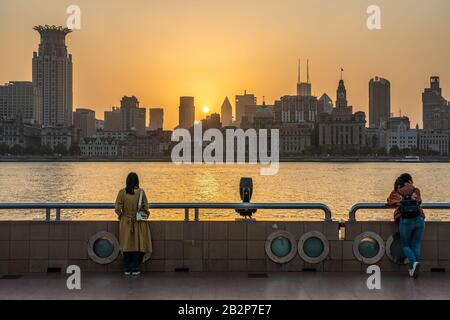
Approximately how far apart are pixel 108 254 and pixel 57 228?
0.91 metres

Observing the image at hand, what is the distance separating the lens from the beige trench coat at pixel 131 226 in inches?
351

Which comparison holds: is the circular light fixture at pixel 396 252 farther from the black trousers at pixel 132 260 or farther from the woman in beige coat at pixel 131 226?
the black trousers at pixel 132 260

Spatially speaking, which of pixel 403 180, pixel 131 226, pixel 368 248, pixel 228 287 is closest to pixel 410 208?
pixel 403 180

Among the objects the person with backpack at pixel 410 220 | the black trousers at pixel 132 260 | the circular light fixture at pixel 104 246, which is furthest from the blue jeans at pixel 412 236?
the circular light fixture at pixel 104 246

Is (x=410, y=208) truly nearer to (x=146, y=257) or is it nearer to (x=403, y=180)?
(x=403, y=180)

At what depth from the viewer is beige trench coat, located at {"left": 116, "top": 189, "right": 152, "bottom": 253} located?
29.2 feet

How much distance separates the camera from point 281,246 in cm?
938

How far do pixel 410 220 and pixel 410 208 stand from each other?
19cm

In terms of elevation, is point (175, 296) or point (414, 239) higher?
point (414, 239)

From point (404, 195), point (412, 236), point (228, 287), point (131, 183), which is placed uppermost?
point (131, 183)

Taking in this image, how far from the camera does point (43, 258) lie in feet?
30.6
